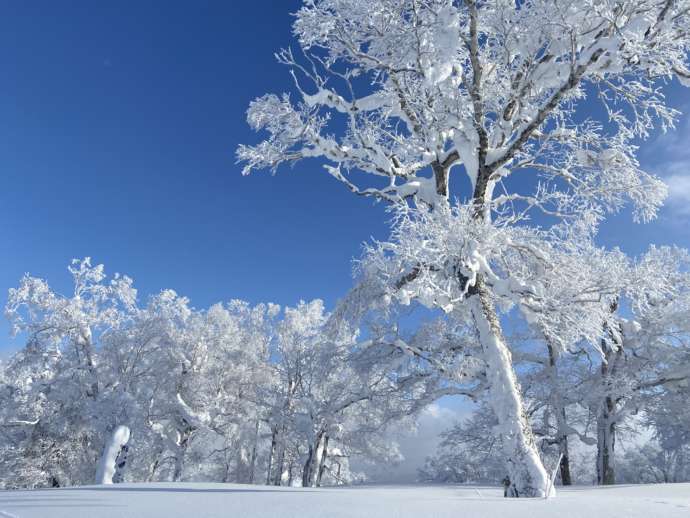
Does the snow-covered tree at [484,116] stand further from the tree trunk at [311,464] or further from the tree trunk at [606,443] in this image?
the tree trunk at [311,464]

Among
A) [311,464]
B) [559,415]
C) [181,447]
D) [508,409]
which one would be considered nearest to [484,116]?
[508,409]

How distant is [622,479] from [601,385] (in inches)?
635

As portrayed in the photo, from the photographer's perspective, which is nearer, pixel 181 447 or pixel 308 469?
pixel 308 469

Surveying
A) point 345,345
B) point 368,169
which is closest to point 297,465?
point 345,345

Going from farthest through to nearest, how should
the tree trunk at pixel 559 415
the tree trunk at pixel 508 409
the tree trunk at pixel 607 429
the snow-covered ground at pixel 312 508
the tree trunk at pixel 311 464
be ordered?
the tree trunk at pixel 311 464
the tree trunk at pixel 559 415
the tree trunk at pixel 607 429
the tree trunk at pixel 508 409
the snow-covered ground at pixel 312 508

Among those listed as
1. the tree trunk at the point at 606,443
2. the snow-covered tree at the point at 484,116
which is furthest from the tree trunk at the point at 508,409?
the tree trunk at the point at 606,443

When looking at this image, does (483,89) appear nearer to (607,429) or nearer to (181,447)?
(607,429)

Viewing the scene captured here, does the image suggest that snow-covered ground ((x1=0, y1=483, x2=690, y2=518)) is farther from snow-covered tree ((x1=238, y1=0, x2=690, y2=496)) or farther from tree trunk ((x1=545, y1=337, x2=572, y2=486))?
tree trunk ((x1=545, y1=337, x2=572, y2=486))

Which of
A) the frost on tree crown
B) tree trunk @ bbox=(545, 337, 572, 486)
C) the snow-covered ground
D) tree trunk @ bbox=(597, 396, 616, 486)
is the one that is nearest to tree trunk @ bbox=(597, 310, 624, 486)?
tree trunk @ bbox=(597, 396, 616, 486)

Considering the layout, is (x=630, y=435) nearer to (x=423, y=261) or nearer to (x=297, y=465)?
(x=423, y=261)

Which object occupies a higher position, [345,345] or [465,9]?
[465,9]

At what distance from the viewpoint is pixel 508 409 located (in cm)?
587

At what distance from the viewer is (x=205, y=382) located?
74.2 feet

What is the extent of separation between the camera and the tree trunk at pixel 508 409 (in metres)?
5.41
